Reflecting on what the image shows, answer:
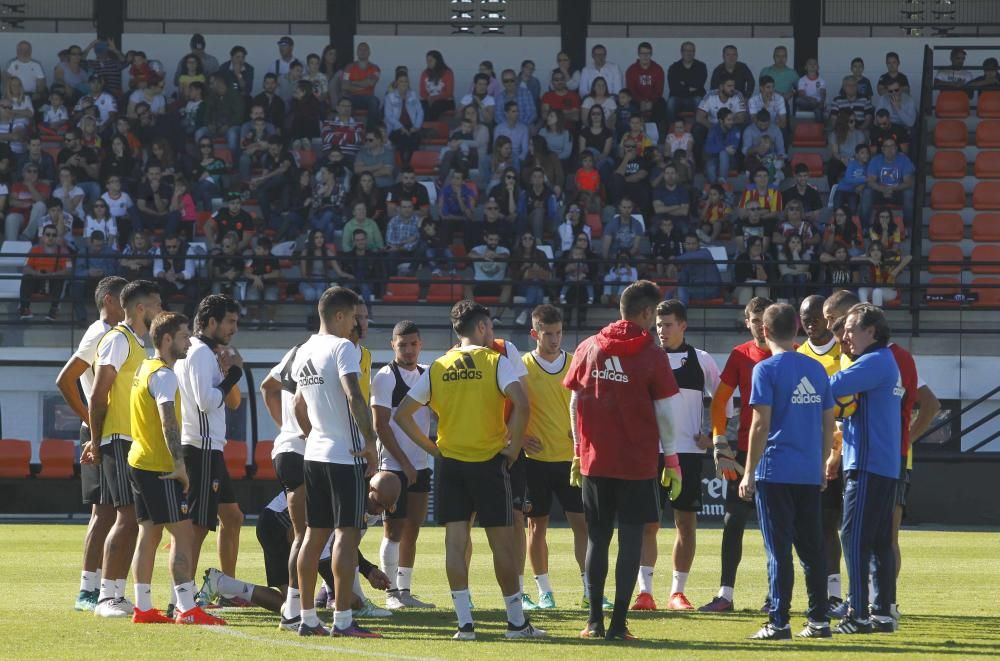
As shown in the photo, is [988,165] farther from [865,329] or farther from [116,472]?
[116,472]

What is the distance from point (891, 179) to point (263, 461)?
11.7m

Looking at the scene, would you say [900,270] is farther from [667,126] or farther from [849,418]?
[849,418]

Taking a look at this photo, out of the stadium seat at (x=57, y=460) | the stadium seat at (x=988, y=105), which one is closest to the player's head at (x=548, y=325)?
the stadium seat at (x=57, y=460)

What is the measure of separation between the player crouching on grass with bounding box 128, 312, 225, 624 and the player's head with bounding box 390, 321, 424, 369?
186cm

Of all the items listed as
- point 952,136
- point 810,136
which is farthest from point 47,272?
point 952,136

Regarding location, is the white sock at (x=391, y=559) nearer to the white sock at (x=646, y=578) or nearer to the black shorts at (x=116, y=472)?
the white sock at (x=646, y=578)

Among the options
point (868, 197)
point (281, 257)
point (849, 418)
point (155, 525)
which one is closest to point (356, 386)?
point (155, 525)

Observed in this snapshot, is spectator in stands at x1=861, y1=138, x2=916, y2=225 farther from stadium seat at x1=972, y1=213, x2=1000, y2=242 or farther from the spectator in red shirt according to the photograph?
the spectator in red shirt

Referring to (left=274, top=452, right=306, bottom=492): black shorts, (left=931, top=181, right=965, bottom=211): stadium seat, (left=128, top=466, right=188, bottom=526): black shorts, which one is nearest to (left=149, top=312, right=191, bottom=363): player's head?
(left=128, top=466, right=188, bottom=526): black shorts

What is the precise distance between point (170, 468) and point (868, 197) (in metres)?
18.0

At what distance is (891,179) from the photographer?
2594cm

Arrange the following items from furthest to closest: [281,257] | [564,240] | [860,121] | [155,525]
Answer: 1. [860,121]
2. [564,240]
3. [281,257]
4. [155,525]

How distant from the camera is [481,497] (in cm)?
946

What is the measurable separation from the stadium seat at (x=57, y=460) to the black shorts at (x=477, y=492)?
44.1ft
